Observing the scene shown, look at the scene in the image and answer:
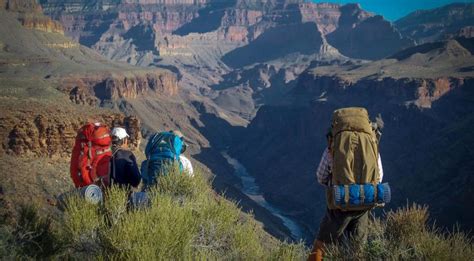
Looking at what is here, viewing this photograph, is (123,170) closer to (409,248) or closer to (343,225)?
(343,225)

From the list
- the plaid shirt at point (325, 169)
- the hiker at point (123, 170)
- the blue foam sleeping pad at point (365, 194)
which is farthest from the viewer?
the hiker at point (123, 170)

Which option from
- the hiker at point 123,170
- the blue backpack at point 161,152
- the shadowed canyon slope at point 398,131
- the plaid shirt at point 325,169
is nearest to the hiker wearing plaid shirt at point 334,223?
the plaid shirt at point 325,169

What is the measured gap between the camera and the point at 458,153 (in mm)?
44781

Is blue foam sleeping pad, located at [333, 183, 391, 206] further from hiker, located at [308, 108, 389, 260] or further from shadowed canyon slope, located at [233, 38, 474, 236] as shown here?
shadowed canyon slope, located at [233, 38, 474, 236]

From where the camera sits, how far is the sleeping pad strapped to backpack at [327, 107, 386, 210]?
19.2ft

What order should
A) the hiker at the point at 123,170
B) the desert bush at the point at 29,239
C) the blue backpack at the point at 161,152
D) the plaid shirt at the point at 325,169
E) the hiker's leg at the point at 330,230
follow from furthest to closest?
the blue backpack at the point at 161,152 → the hiker at the point at 123,170 → the plaid shirt at the point at 325,169 → the hiker's leg at the point at 330,230 → the desert bush at the point at 29,239

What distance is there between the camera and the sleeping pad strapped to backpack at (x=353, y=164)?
19.2 ft

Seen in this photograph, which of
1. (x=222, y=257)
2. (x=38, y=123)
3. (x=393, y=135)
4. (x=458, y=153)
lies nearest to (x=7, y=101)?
(x=38, y=123)

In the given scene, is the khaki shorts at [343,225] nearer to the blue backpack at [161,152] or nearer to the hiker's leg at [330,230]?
the hiker's leg at [330,230]

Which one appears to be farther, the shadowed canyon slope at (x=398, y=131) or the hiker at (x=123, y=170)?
the shadowed canyon slope at (x=398, y=131)

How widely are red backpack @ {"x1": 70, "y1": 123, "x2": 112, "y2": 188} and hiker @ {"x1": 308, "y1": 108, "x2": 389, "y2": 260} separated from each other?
11.7ft

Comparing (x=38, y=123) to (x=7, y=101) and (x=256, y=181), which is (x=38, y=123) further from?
(x=256, y=181)

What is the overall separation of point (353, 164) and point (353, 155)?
0.38ft

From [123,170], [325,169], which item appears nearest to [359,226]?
[325,169]
